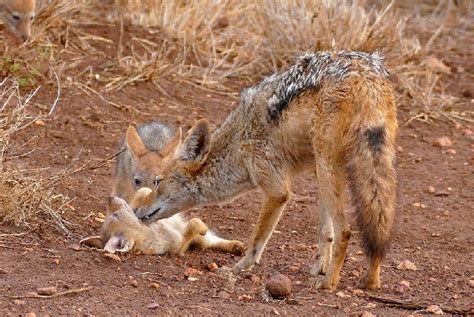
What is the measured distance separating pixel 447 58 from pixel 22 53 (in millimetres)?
5762

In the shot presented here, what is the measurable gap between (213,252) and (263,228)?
2.23 feet

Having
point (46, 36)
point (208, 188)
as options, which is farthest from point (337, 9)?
point (208, 188)

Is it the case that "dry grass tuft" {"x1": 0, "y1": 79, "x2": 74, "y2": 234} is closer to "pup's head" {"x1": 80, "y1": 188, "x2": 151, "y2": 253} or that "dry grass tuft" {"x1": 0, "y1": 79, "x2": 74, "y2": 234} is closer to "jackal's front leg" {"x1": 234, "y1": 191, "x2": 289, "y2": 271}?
"pup's head" {"x1": 80, "y1": 188, "x2": 151, "y2": 253}

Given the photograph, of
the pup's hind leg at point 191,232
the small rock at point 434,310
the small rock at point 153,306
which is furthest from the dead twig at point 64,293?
the small rock at point 434,310

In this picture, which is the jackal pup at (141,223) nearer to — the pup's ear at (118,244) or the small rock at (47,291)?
the pup's ear at (118,244)

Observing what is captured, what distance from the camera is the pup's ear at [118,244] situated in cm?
719

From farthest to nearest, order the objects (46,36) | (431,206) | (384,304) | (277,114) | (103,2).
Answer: (103,2), (46,36), (431,206), (277,114), (384,304)

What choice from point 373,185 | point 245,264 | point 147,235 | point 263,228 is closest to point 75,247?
point 147,235

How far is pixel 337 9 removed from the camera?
11.6m

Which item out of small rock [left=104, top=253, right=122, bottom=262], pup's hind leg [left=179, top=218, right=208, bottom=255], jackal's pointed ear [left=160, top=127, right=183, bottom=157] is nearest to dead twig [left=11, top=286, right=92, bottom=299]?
small rock [left=104, top=253, right=122, bottom=262]

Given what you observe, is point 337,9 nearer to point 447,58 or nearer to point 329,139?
point 447,58

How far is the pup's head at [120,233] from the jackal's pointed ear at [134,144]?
1218 mm

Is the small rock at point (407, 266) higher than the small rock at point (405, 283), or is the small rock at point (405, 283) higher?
the small rock at point (405, 283)

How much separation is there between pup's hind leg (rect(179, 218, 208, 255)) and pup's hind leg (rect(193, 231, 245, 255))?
10 cm
